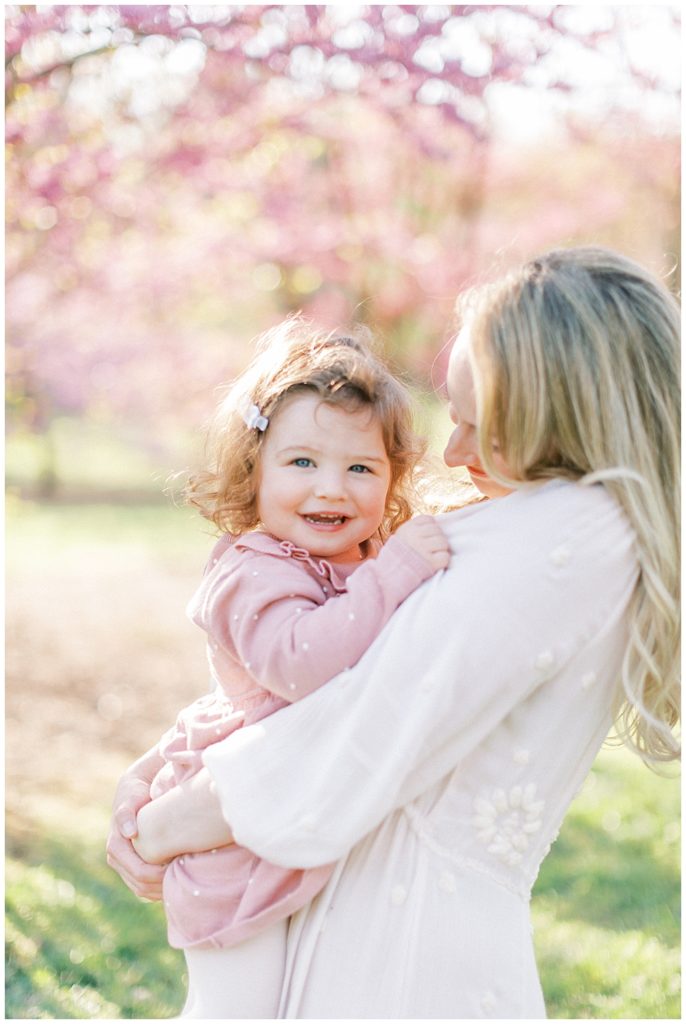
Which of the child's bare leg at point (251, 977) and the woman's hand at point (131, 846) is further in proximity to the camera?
the woman's hand at point (131, 846)

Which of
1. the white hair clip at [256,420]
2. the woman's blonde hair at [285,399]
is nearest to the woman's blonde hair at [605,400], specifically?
the woman's blonde hair at [285,399]

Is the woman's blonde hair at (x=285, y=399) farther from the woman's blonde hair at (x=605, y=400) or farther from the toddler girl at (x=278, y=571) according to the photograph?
the woman's blonde hair at (x=605, y=400)

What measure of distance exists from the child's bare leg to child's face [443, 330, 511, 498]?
81 cm

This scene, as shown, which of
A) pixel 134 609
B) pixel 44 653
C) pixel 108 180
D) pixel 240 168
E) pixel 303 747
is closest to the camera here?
pixel 303 747

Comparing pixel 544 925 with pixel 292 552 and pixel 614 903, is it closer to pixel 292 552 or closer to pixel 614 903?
pixel 614 903

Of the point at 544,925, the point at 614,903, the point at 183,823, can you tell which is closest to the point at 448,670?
the point at 183,823

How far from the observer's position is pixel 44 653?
9.33 m

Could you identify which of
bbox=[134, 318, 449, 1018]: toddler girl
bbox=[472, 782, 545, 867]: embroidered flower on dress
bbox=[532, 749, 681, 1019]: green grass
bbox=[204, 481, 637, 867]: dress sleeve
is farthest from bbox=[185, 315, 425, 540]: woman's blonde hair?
bbox=[532, 749, 681, 1019]: green grass

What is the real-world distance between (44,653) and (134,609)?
2145 mm

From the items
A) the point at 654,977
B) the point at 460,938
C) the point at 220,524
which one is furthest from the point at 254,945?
the point at 654,977

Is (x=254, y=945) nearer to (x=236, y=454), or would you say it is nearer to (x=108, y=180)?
(x=236, y=454)

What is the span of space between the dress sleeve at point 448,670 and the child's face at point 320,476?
1.17 feet

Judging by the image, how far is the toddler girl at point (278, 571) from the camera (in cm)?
178

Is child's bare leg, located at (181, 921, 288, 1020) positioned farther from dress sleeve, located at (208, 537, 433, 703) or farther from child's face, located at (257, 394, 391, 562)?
child's face, located at (257, 394, 391, 562)
